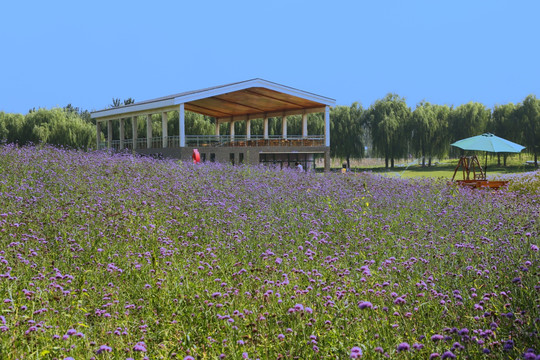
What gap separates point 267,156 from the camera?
35.3 m

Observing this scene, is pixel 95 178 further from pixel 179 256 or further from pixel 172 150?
pixel 172 150

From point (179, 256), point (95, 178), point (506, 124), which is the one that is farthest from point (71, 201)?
point (506, 124)

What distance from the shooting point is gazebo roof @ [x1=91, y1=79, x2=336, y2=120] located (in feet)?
97.0

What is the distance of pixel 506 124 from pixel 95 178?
163ft

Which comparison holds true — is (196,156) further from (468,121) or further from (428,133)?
(468,121)

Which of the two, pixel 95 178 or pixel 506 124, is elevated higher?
pixel 506 124

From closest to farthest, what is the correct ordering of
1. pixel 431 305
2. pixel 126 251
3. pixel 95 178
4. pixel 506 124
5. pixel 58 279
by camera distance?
pixel 431 305 < pixel 58 279 < pixel 126 251 < pixel 95 178 < pixel 506 124

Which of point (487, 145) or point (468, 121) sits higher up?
point (468, 121)

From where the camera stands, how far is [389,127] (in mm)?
51812

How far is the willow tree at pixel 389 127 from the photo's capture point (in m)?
52.0

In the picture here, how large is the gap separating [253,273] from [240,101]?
29.9 meters

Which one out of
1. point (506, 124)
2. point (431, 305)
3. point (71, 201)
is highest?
point (506, 124)

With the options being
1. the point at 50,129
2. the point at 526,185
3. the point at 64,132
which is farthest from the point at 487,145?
the point at 50,129

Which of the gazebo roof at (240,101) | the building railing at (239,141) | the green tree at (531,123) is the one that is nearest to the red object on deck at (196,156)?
the building railing at (239,141)
